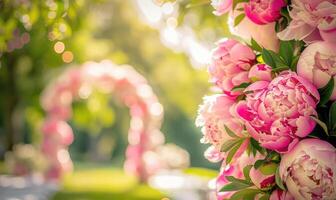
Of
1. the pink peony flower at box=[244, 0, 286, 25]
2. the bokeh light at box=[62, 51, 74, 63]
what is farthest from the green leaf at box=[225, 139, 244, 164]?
the bokeh light at box=[62, 51, 74, 63]

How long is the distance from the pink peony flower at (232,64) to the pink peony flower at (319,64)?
0.22 m

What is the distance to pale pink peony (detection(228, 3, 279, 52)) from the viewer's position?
5.71 feet

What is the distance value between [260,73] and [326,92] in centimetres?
21

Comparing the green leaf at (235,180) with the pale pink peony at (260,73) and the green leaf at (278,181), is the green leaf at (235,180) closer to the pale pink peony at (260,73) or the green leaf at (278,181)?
the green leaf at (278,181)

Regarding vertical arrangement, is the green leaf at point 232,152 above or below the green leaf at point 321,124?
below

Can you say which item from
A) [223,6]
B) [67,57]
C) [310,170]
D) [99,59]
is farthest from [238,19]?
[99,59]

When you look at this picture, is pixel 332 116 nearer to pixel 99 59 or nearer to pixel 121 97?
pixel 121 97

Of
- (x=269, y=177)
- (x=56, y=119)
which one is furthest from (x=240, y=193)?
(x=56, y=119)

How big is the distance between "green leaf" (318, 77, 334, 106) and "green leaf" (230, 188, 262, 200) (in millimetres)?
342

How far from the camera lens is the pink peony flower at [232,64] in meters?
1.73

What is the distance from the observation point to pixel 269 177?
5.34 feet

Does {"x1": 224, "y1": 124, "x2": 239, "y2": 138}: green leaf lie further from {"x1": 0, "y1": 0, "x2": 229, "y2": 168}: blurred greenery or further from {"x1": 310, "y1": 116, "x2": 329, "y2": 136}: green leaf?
{"x1": 0, "y1": 0, "x2": 229, "y2": 168}: blurred greenery

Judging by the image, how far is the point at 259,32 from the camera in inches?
69.4

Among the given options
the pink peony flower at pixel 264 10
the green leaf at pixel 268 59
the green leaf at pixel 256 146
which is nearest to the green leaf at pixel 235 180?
the green leaf at pixel 256 146
